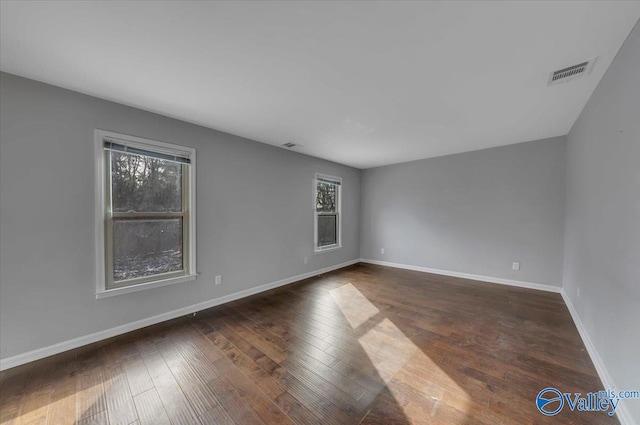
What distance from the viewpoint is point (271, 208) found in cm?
393

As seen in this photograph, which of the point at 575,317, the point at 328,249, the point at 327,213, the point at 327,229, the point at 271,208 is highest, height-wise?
the point at 271,208

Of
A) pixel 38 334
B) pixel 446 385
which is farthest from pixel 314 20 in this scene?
pixel 38 334

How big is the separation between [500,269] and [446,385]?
3.32 meters

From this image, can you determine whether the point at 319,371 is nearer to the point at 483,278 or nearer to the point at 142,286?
the point at 142,286

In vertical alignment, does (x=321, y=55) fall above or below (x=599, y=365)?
above

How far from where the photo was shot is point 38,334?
6.62ft

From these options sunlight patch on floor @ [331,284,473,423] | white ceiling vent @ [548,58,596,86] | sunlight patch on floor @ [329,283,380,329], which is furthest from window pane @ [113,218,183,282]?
Result: white ceiling vent @ [548,58,596,86]

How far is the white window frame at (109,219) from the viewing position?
2.30 meters

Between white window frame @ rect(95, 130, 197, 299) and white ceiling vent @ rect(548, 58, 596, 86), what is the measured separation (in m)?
3.79

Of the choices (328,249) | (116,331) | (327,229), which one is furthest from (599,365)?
(116,331)

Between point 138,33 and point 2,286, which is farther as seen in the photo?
point 2,286

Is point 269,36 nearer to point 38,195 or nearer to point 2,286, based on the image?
point 38,195

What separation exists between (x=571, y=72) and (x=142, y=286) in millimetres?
4550

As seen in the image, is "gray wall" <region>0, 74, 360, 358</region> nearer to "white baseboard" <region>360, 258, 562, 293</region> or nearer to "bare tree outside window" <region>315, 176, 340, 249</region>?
"bare tree outside window" <region>315, 176, 340, 249</region>
